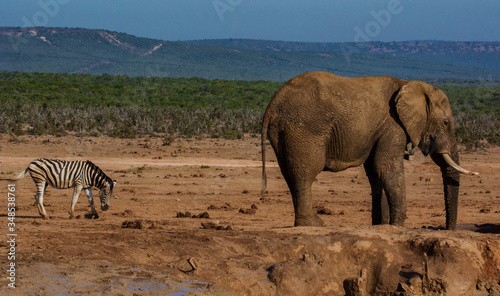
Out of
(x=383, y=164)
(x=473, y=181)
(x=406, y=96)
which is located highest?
(x=406, y=96)

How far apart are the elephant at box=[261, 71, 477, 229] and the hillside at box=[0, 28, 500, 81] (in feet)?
394

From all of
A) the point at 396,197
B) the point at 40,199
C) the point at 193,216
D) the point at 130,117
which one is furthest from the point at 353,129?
the point at 130,117

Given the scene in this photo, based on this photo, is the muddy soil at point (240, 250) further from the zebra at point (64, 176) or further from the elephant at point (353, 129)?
the elephant at point (353, 129)

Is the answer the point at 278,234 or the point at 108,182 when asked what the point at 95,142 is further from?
the point at 278,234

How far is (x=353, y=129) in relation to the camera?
9.38 m

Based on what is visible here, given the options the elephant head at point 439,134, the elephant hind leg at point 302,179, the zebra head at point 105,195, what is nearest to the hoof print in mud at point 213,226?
the elephant hind leg at point 302,179

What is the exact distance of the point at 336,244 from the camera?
8172mm

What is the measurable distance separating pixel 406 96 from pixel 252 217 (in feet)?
12.4

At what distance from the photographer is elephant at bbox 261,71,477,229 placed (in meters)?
9.24

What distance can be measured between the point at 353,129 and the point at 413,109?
945 millimetres

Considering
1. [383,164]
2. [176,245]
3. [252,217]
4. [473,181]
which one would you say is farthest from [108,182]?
[473,181]

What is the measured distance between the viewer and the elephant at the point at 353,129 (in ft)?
30.3

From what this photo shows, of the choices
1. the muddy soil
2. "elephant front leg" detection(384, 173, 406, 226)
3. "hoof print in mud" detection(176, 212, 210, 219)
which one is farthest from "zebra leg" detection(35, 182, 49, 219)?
"elephant front leg" detection(384, 173, 406, 226)

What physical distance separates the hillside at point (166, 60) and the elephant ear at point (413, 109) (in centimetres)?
12015
